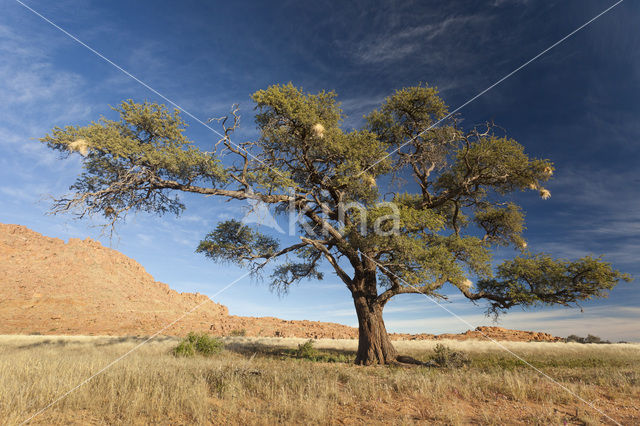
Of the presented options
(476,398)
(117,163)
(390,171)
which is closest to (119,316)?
(117,163)

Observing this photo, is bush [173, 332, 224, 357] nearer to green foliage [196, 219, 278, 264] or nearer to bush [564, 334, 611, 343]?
green foliage [196, 219, 278, 264]

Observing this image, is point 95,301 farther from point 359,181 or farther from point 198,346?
point 359,181

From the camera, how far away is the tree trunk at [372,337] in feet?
48.6

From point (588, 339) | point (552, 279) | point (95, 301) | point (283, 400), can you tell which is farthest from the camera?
point (95, 301)

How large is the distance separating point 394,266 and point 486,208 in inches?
307

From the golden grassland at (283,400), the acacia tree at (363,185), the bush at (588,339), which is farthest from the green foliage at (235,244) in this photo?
the bush at (588,339)

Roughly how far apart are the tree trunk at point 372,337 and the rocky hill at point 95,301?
81.1 feet

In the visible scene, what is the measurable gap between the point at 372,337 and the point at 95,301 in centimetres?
6511

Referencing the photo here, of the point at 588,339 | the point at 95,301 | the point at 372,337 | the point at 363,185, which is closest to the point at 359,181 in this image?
the point at 363,185

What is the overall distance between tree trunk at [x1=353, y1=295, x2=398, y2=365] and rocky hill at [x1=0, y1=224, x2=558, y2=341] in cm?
2470

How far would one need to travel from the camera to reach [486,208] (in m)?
17.8

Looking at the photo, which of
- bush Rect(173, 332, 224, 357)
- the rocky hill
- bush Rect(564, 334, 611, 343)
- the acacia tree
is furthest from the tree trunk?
bush Rect(564, 334, 611, 343)

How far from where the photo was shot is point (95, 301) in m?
61.1

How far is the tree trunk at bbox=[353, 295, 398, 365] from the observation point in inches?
583
